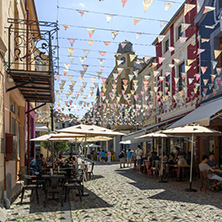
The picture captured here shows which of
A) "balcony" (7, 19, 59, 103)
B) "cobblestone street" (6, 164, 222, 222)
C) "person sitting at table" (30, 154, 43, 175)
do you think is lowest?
"cobblestone street" (6, 164, 222, 222)

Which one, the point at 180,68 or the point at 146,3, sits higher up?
the point at 180,68

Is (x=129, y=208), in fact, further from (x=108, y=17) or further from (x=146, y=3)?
(x=108, y=17)

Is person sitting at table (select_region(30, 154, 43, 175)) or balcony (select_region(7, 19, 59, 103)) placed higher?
balcony (select_region(7, 19, 59, 103))

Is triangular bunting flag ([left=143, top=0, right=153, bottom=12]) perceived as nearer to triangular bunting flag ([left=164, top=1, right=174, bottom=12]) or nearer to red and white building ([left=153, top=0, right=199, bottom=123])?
triangular bunting flag ([left=164, top=1, right=174, bottom=12])

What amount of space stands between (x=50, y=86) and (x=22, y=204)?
4055 mm

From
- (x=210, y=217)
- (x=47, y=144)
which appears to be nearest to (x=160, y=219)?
(x=210, y=217)

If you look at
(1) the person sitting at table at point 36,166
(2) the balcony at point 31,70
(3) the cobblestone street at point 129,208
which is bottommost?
(3) the cobblestone street at point 129,208

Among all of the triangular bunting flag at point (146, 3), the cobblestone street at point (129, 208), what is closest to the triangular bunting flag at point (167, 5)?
the triangular bunting flag at point (146, 3)

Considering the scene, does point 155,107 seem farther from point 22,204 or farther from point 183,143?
point 22,204

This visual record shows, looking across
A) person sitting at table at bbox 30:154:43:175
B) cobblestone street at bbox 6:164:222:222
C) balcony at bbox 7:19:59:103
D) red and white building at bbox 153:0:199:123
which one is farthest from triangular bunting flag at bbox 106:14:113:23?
red and white building at bbox 153:0:199:123

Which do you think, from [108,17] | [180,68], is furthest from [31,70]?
[180,68]

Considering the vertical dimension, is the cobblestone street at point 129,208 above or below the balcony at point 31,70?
below

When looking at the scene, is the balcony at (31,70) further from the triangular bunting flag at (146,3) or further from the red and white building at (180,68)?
the red and white building at (180,68)

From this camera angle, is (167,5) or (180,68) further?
(180,68)
